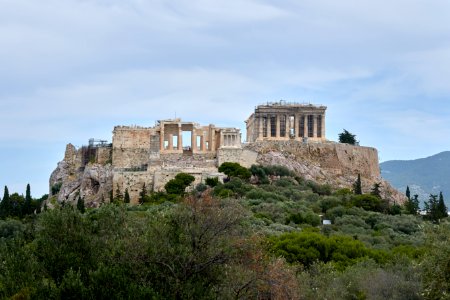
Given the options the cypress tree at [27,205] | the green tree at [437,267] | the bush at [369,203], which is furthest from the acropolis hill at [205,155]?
the green tree at [437,267]

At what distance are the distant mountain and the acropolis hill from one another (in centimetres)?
9600

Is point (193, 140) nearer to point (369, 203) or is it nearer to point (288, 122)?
point (288, 122)

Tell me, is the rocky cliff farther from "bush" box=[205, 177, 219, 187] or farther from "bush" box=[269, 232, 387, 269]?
"bush" box=[269, 232, 387, 269]

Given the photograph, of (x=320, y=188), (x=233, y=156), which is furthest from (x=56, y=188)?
(x=320, y=188)

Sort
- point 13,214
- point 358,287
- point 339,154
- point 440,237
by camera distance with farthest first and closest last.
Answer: point 339,154, point 13,214, point 358,287, point 440,237

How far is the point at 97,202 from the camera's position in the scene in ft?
178

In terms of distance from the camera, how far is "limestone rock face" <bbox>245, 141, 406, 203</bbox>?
62.7 meters

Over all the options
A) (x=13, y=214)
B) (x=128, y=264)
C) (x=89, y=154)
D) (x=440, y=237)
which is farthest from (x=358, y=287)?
(x=89, y=154)

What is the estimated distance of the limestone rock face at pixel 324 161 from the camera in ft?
206

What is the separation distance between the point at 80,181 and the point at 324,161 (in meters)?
20.5

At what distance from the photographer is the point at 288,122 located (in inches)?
2630

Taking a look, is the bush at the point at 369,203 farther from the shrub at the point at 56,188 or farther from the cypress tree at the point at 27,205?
the shrub at the point at 56,188

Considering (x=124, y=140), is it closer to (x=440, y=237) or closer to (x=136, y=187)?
(x=136, y=187)

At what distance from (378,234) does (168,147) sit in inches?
858
